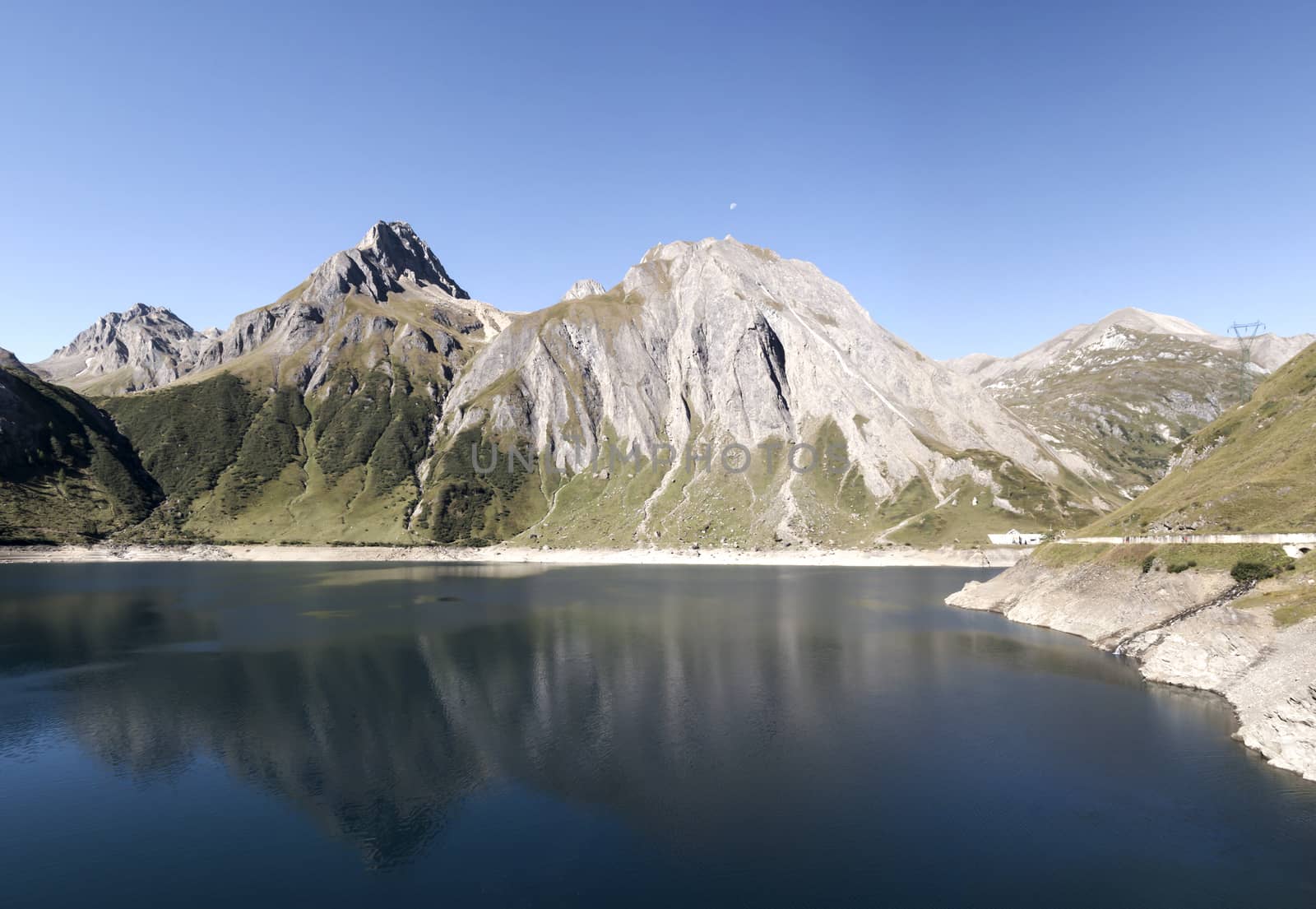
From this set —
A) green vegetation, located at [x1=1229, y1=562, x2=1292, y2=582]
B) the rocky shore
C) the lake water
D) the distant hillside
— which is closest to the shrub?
green vegetation, located at [x1=1229, y1=562, x2=1292, y2=582]

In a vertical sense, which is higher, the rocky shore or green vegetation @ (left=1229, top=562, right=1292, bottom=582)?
green vegetation @ (left=1229, top=562, right=1292, bottom=582)

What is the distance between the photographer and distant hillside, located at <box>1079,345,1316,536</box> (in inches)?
3334

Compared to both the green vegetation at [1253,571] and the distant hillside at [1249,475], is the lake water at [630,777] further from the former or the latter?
the distant hillside at [1249,475]

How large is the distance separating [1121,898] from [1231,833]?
12.5 m

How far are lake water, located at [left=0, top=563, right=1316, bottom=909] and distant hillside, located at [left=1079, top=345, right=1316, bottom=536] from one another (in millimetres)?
25287

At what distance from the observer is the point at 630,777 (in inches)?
1959

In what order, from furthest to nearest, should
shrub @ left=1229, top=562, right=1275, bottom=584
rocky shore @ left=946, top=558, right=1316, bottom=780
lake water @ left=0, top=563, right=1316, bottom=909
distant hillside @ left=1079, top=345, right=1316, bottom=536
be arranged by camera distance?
distant hillside @ left=1079, top=345, right=1316, bottom=536 → shrub @ left=1229, top=562, right=1275, bottom=584 → rocky shore @ left=946, top=558, right=1316, bottom=780 → lake water @ left=0, top=563, right=1316, bottom=909

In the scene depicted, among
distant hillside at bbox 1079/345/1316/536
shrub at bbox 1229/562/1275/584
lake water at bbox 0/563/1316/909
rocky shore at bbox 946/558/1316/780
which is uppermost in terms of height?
distant hillside at bbox 1079/345/1316/536

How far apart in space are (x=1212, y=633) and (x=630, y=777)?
66.8 meters

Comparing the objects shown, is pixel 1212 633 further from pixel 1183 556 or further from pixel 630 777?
pixel 630 777

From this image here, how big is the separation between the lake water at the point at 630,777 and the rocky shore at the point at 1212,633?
2.70m

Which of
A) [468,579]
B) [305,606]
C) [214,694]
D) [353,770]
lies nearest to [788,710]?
[353,770]

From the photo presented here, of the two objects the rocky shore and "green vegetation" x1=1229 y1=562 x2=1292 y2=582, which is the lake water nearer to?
the rocky shore

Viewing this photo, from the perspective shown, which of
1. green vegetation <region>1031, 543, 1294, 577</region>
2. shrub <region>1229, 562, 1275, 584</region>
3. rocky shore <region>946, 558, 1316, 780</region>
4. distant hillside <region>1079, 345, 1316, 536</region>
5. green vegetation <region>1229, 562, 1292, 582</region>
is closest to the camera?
rocky shore <region>946, 558, 1316, 780</region>
